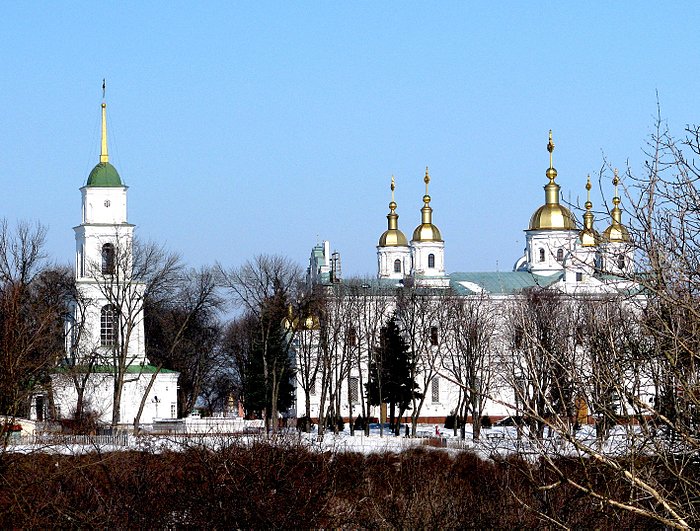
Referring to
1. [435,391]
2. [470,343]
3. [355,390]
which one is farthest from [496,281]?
[470,343]

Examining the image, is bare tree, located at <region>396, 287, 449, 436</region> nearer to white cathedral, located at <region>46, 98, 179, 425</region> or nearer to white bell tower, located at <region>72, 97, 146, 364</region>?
white cathedral, located at <region>46, 98, 179, 425</region>

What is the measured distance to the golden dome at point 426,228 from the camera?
7956 centimetres

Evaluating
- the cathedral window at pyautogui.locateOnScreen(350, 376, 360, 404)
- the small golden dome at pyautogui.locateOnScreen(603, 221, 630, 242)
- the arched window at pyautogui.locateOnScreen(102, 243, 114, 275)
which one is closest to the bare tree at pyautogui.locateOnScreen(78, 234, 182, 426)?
the arched window at pyautogui.locateOnScreen(102, 243, 114, 275)

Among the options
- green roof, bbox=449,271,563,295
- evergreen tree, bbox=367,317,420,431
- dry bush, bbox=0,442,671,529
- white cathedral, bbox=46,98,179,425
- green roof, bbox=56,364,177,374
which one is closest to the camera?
dry bush, bbox=0,442,671,529

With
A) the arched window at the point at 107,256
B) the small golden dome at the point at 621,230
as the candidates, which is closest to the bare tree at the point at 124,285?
the arched window at the point at 107,256

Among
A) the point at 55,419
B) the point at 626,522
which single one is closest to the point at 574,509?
the point at 626,522

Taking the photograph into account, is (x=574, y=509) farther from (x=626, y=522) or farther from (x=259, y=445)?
(x=259, y=445)

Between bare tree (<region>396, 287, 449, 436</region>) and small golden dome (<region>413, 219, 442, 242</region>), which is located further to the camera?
small golden dome (<region>413, 219, 442, 242</region>)

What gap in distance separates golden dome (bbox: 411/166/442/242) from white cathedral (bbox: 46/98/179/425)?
24974 millimetres

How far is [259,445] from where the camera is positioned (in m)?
22.4

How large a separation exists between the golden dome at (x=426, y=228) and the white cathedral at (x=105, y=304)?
2497 cm

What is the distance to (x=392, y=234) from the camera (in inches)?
3260

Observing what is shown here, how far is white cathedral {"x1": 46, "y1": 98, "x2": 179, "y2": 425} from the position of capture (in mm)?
53531

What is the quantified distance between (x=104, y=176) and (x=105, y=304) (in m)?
5.14
